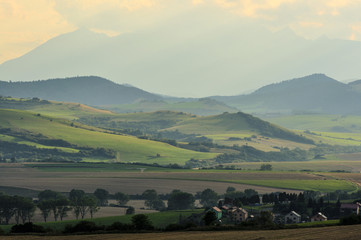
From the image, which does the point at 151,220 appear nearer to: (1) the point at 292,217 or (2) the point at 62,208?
(1) the point at 292,217

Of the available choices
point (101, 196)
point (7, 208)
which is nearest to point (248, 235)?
point (7, 208)

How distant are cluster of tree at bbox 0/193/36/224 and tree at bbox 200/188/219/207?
5251 centimetres

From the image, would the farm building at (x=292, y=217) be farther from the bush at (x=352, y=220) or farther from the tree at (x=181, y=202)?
the bush at (x=352, y=220)

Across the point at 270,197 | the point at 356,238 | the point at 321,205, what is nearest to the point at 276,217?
the point at 321,205

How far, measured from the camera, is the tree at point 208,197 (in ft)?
629

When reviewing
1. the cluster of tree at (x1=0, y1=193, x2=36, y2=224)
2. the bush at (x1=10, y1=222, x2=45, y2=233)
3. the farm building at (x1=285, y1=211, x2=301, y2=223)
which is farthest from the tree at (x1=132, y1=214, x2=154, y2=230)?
the cluster of tree at (x1=0, y1=193, x2=36, y2=224)

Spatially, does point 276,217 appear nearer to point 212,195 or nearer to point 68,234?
point 212,195

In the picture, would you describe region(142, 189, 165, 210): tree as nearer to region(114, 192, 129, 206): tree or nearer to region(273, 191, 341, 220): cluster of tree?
region(114, 192, 129, 206): tree

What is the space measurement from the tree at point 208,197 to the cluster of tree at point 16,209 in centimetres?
5251

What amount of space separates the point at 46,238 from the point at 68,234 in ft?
18.7

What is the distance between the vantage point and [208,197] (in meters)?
193

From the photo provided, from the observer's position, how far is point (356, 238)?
6775cm

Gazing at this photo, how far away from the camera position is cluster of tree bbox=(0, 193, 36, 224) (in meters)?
158

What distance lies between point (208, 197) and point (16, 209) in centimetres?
5795
